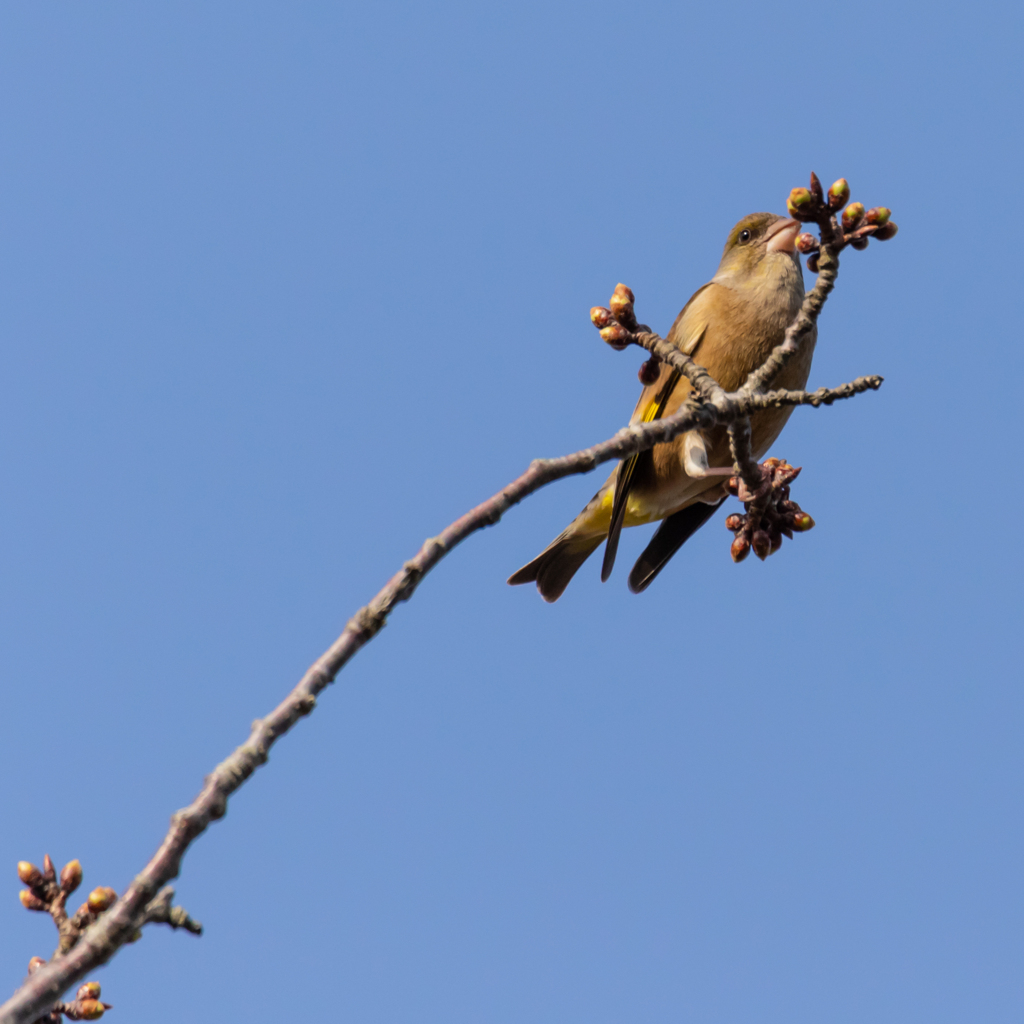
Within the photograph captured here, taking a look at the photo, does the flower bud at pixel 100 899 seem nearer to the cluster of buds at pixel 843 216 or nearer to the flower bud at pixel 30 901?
the flower bud at pixel 30 901

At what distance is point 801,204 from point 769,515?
1352 millimetres

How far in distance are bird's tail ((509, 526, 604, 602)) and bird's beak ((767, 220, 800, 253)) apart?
2.20 meters

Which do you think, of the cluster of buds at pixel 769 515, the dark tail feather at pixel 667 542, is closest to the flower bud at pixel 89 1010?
the cluster of buds at pixel 769 515

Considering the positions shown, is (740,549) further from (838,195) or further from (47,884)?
(47,884)

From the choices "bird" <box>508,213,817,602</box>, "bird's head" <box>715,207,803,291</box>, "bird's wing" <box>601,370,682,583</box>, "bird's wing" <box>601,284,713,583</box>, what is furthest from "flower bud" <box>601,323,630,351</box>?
"bird's head" <box>715,207,803,291</box>

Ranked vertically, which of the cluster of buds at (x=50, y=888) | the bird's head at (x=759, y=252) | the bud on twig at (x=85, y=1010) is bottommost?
the bud on twig at (x=85, y=1010)

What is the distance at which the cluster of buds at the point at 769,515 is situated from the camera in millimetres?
4590

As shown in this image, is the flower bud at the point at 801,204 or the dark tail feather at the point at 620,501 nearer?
the flower bud at the point at 801,204

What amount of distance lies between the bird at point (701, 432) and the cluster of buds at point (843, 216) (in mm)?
1749

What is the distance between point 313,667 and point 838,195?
8.93ft

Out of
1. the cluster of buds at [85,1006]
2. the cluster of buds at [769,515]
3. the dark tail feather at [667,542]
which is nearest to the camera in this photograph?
the cluster of buds at [85,1006]

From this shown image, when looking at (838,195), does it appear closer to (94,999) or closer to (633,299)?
(633,299)

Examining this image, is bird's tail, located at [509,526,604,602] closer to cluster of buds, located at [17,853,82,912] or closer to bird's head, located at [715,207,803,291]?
bird's head, located at [715,207,803,291]

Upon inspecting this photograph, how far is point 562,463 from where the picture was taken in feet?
9.82
